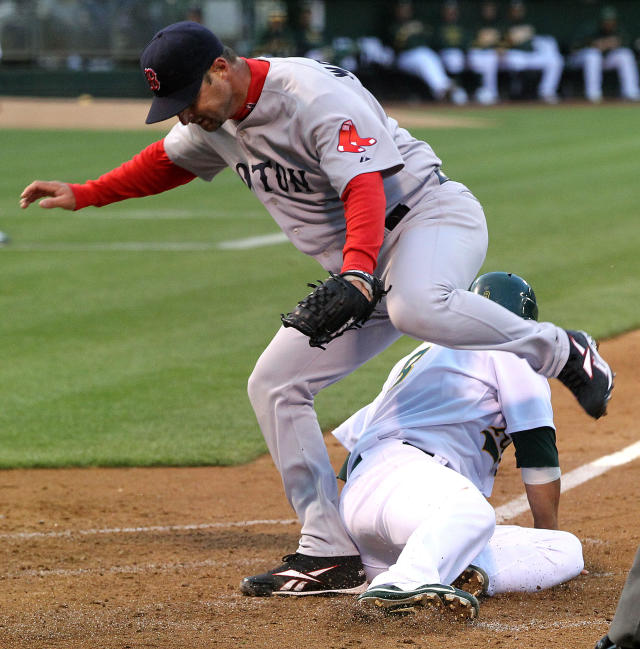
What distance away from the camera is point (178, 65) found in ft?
12.3

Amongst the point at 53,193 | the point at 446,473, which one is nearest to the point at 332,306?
the point at 446,473

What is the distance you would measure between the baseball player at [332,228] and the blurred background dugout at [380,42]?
2153 cm

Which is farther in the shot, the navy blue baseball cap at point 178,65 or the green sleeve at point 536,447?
the green sleeve at point 536,447

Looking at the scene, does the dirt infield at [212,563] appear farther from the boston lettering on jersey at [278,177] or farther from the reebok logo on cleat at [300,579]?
the boston lettering on jersey at [278,177]

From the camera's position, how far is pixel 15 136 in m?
20.7

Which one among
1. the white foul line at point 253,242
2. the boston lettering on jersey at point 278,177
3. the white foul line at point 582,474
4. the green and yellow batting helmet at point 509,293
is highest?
the boston lettering on jersey at point 278,177

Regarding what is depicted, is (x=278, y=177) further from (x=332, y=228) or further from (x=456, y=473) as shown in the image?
(x=456, y=473)

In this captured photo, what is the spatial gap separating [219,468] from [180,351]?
6.75 ft

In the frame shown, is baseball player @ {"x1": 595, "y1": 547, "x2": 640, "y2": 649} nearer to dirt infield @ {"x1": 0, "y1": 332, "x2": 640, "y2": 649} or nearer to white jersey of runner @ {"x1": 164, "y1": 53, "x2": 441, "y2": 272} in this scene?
dirt infield @ {"x1": 0, "y1": 332, "x2": 640, "y2": 649}

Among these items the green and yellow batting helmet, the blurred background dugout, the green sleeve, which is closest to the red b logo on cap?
the green and yellow batting helmet

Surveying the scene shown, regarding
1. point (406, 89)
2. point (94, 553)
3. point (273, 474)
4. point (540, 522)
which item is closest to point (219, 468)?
point (273, 474)

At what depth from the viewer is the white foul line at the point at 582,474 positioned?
4.91 metres

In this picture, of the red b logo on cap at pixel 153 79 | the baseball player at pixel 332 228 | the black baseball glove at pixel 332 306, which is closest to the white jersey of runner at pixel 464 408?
the baseball player at pixel 332 228

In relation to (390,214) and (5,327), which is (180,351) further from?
(390,214)
